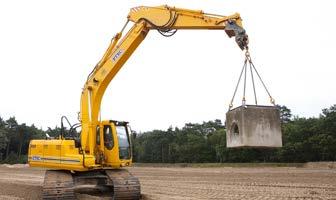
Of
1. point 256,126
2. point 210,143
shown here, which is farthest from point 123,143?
point 210,143

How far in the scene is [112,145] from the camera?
45.7 ft

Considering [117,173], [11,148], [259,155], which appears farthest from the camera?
[11,148]

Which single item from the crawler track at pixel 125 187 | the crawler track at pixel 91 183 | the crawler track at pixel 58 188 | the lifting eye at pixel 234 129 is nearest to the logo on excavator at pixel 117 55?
the crawler track at pixel 91 183

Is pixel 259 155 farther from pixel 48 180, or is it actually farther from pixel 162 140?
pixel 48 180

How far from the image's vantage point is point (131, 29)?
571 inches

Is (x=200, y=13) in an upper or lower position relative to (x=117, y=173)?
upper

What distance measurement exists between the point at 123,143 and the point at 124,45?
3.01m

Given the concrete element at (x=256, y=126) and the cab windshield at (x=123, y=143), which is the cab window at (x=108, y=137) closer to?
the cab windshield at (x=123, y=143)

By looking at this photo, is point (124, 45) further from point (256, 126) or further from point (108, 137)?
point (256, 126)

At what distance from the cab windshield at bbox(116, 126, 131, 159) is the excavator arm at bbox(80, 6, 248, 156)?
75 centimetres

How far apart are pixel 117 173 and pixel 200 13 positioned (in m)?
5.24

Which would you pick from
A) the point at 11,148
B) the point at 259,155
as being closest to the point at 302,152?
the point at 259,155

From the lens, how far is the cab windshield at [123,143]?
13977 mm

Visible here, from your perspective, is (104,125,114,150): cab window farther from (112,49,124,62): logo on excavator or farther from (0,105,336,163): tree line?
(0,105,336,163): tree line
